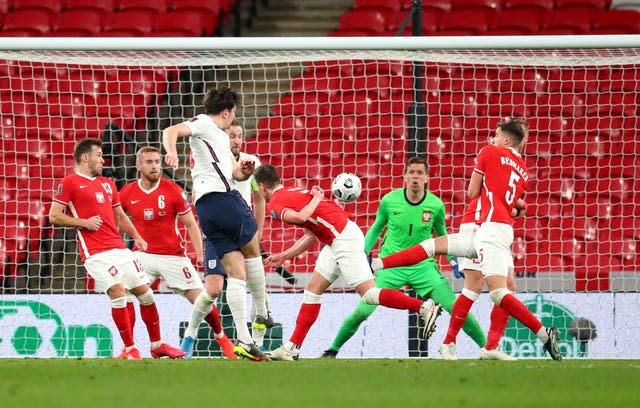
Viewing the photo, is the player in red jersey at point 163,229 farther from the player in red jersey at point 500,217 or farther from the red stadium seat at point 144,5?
the red stadium seat at point 144,5

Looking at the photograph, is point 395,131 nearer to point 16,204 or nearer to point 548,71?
point 548,71

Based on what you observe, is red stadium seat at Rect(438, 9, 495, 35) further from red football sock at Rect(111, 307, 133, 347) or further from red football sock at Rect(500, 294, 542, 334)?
red football sock at Rect(111, 307, 133, 347)

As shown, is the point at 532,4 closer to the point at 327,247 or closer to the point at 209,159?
the point at 327,247

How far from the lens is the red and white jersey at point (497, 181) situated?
8.87m

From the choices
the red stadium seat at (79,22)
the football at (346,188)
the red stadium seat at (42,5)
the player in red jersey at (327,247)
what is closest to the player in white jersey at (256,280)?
the player in red jersey at (327,247)

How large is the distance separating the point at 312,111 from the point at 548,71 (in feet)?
9.26

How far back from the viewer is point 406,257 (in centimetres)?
940

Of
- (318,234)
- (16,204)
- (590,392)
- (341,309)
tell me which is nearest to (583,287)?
(341,309)

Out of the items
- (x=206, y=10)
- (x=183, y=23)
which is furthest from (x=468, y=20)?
(x=183, y=23)

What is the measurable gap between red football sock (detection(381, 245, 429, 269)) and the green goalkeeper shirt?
2.34ft

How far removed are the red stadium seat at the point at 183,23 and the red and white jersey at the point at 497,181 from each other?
658 cm

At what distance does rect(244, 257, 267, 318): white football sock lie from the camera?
344 inches

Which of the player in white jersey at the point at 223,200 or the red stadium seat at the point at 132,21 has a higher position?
the red stadium seat at the point at 132,21

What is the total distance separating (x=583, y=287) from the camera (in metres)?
11.2
